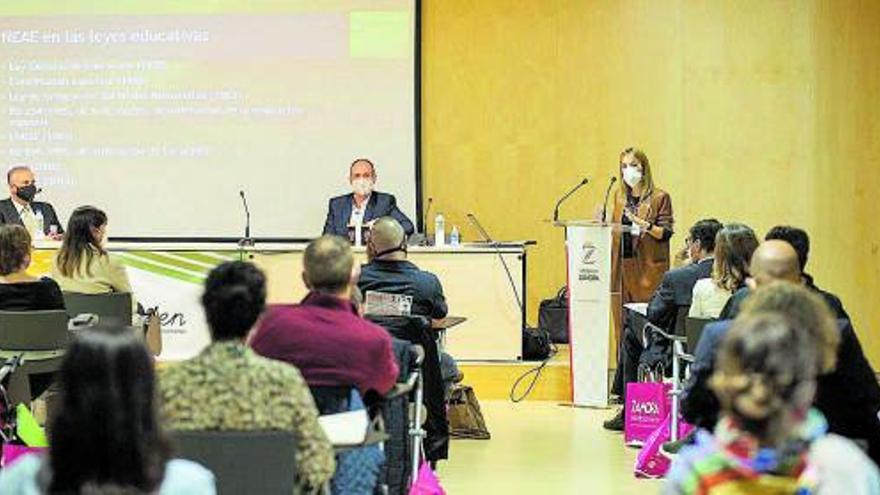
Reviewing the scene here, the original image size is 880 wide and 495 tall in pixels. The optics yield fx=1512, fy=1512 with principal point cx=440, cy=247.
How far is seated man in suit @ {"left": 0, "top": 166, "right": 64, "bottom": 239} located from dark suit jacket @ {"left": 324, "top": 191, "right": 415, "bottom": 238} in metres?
1.83

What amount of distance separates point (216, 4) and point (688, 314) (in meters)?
5.23

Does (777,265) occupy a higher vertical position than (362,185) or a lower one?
lower

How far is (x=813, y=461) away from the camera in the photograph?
2570 mm

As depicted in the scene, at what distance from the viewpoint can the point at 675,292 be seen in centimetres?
715

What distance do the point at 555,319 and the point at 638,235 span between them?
1310mm

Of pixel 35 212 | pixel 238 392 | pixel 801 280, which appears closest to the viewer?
pixel 238 392

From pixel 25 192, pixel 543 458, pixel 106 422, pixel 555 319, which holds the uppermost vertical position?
pixel 25 192

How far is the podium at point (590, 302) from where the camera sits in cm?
883

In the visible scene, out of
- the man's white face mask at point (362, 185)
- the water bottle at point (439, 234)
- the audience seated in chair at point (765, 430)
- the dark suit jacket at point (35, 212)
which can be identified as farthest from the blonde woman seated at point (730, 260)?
the dark suit jacket at point (35, 212)

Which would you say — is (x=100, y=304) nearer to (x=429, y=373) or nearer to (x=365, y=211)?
(x=429, y=373)

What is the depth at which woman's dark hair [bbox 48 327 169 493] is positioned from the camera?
2492mm

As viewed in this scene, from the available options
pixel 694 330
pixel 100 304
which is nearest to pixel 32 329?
pixel 100 304

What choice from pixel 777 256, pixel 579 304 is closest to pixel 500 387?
pixel 579 304

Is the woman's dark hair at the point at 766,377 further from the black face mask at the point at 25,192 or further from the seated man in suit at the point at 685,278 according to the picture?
the black face mask at the point at 25,192
